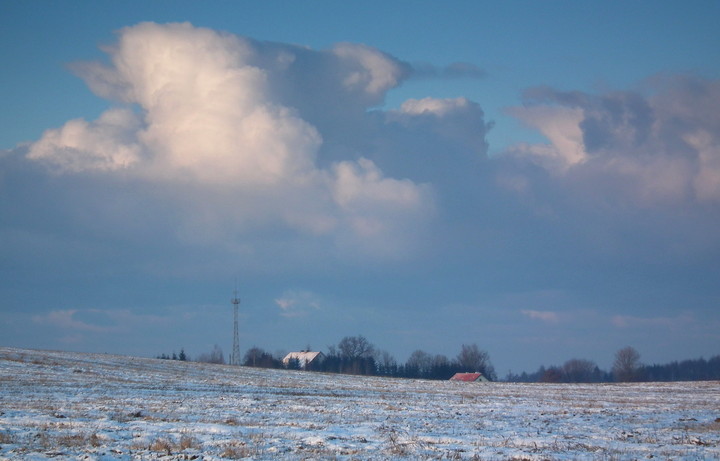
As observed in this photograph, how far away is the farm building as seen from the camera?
171075 millimetres

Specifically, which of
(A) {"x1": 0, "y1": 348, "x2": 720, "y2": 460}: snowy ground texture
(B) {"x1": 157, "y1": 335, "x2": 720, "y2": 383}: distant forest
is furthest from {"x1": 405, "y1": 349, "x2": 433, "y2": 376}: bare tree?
(A) {"x1": 0, "y1": 348, "x2": 720, "y2": 460}: snowy ground texture

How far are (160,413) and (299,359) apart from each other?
15719cm

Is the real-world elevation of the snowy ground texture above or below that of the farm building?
above

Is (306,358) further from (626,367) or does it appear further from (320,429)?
(320,429)

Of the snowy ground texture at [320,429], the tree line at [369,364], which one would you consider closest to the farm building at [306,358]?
the tree line at [369,364]

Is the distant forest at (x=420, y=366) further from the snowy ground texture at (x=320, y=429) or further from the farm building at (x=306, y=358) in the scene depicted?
the snowy ground texture at (x=320, y=429)

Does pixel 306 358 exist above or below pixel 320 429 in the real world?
below

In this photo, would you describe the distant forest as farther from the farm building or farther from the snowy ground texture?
the snowy ground texture

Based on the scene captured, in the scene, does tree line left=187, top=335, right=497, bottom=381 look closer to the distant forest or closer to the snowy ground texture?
the distant forest

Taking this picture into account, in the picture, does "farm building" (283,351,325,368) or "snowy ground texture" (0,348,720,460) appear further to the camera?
"farm building" (283,351,325,368)

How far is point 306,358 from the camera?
586ft

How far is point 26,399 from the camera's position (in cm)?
2861

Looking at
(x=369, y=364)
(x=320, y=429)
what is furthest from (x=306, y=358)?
(x=320, y=429)

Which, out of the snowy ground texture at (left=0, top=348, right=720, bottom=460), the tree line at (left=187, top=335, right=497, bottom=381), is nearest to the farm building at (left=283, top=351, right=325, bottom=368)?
the tree line at (left=187, top=335, right=497, bottom=381)
